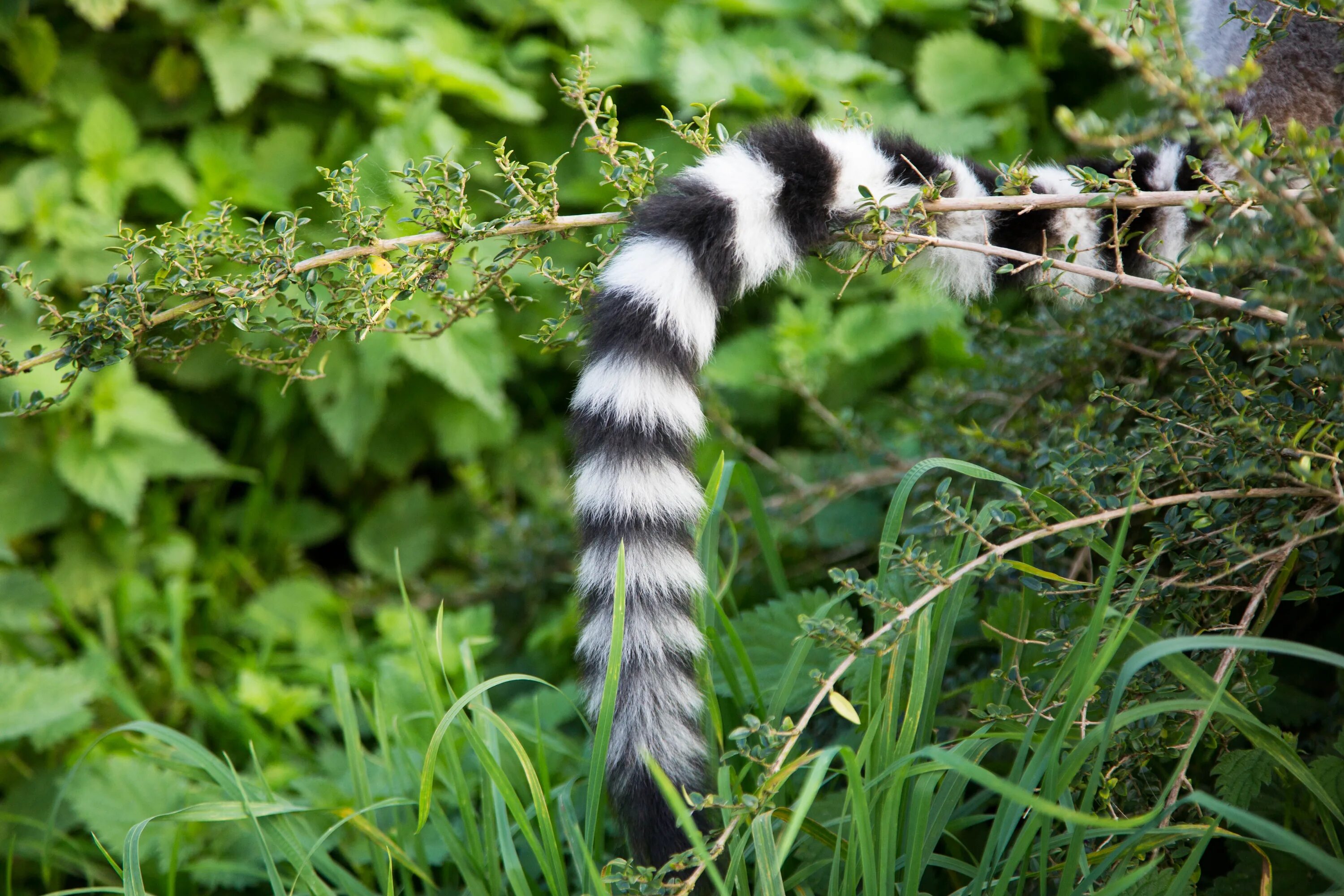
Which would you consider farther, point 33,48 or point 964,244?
point 33,48

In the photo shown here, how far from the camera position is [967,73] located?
260cm

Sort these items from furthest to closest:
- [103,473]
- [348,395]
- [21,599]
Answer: [348,395] < [103,473] < [21,599]

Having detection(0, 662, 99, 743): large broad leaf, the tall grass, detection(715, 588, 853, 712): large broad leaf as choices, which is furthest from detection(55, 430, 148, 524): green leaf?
detection(715, 588, 853, 712): large broad leaf

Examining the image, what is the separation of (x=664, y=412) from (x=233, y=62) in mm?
1830

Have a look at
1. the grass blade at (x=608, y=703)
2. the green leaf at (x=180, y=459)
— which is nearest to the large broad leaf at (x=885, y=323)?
the grass blade at (x=608, y=703)

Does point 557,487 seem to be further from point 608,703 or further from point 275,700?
point 608,703

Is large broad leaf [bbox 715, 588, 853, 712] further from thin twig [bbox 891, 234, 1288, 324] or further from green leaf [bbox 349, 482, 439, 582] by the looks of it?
green leaf [bbox 349, 482, 439, 582]

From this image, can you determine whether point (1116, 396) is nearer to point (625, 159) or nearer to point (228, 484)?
point (625, 159)

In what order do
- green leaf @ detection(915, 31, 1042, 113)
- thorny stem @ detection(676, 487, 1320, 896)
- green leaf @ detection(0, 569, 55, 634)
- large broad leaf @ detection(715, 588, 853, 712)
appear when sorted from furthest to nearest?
green leaf @ detection(915, 31, 1042, 113), green leaf @ detection(0, 569, 55, 634), large broad leaf @ detection(715, 588, 853, 712), thorny stem @ detection(676, 487, 1320, 896)

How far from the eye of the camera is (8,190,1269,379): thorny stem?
3.37 ft

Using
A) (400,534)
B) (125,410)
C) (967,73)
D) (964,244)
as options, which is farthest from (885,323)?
(125,410)

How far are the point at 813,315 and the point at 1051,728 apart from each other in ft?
5.12

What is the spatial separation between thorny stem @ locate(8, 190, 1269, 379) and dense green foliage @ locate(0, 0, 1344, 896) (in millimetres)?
25

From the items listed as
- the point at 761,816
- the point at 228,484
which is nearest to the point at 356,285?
the point at 761,816
